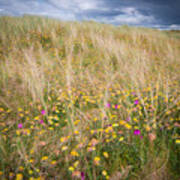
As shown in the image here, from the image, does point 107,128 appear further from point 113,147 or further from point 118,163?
point 118,163

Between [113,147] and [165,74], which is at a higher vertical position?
[165,74]

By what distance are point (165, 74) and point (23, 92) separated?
115 inches

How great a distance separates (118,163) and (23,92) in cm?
174

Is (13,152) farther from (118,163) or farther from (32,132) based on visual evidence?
(118,163)

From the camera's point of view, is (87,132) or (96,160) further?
(87,132)

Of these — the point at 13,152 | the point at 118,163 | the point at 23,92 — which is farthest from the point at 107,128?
the point at 23,92

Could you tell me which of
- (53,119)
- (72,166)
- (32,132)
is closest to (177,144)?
(72,166)

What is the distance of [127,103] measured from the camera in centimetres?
190

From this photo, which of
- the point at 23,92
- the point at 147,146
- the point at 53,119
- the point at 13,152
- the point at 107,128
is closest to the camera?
the point at 13,152

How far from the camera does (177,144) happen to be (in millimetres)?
1382

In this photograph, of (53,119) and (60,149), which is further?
(53,119)

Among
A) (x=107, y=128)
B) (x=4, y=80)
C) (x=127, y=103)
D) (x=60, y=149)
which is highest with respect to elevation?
(x=4, y=80)

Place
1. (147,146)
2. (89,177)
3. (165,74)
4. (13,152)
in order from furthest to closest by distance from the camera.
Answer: (165,74), (147,146), (13,152), (89,177)

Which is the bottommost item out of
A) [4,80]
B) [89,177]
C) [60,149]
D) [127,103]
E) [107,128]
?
[89,177]
